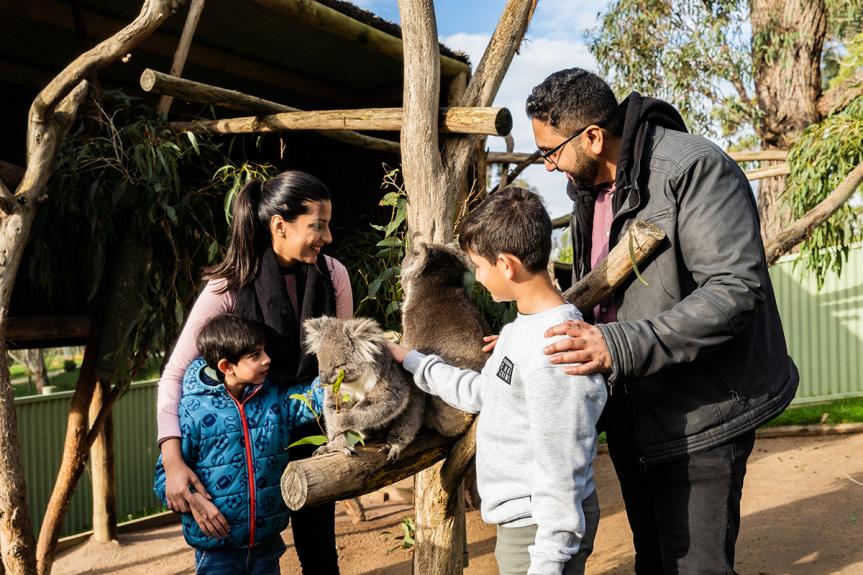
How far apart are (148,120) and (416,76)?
1.78m

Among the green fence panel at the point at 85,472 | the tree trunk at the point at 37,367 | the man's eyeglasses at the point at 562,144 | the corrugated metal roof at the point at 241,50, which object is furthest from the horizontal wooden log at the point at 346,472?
the tree trunk at the point at 37,367

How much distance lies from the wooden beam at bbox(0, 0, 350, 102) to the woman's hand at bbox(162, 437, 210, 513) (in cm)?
299

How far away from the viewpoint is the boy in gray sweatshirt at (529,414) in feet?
4.57

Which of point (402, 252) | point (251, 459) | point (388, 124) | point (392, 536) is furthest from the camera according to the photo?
point (392, 536)

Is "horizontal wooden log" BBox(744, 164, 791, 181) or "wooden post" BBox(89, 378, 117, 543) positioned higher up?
"horizontal wooden log" BBox(744, 164, 791, 181)

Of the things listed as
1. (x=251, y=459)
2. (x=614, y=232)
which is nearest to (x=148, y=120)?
(x=251, y=459)

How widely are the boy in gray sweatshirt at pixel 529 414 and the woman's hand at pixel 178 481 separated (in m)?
0.83

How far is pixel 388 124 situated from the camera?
3156 mm

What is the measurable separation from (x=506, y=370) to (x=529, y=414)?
13cm

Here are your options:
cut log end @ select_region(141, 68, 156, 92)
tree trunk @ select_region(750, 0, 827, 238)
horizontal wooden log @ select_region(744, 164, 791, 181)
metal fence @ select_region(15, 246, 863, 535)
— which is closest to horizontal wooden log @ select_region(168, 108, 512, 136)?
cut log end @ select_region(141, 68, 156, 92)

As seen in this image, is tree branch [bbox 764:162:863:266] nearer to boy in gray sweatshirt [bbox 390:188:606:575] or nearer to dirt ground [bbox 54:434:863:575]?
dirt ground [bbox 54:434:863:575]

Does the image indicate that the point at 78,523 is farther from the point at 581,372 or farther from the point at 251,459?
the point at 581,372

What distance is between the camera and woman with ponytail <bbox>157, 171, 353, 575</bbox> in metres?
2.11

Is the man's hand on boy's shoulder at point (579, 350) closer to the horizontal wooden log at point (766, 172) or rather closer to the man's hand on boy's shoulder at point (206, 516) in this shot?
the man's hand on boy's shoulder at point (206, 516)
